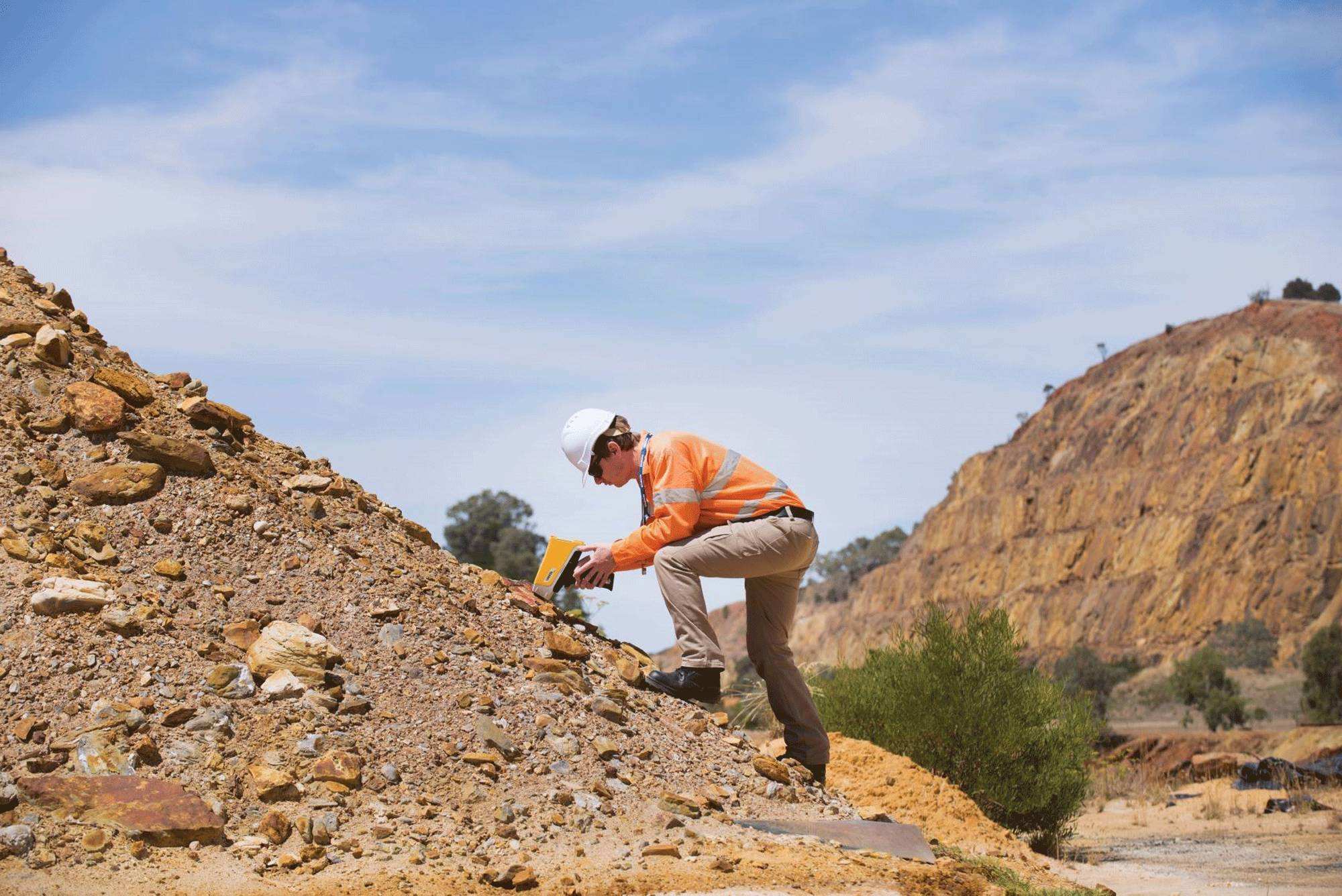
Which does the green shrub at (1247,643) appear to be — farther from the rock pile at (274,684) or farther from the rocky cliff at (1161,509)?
the rock pile at (274,684)

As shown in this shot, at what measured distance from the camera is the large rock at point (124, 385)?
6734 mm

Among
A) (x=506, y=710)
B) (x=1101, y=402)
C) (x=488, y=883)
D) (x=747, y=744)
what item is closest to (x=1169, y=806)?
(x=747, y=744)

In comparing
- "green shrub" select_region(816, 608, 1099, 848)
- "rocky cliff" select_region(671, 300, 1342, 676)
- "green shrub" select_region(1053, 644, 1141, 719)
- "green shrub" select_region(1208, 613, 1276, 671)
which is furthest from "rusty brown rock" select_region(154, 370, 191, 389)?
"green shrub" select_region(1208, 613, 1276, 671)

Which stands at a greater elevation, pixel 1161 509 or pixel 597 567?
pixel 1161 509

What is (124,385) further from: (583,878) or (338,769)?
(583,878)

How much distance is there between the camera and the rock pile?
15.9ft

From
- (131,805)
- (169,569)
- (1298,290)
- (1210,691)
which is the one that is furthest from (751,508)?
(1298,290)

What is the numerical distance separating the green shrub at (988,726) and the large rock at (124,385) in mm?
5526

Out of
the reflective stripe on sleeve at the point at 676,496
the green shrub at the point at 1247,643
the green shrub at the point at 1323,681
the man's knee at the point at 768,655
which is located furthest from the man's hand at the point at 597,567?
the green shrub at the point at 1247,643

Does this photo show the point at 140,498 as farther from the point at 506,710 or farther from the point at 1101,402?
the point at 1101,402

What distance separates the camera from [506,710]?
5820 mm

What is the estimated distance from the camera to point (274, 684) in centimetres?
548

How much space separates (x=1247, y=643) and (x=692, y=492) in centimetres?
3804

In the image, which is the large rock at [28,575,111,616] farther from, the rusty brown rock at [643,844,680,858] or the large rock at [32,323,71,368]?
the rusty brown rock at [643,844,680,858]
